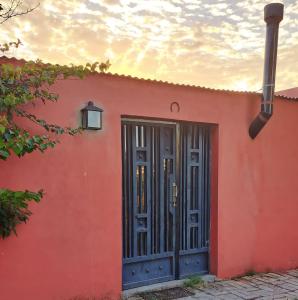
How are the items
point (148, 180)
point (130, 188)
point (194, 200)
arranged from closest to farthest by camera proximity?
point (130, 188)
point (148, 180)
point (194, 200)

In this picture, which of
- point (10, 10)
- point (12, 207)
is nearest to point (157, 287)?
point (12, 207)

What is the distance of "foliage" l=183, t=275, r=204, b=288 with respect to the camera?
5621mm

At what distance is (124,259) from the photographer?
528 cm

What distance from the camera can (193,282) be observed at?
5.66 metres

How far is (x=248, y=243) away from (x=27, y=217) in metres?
3.89

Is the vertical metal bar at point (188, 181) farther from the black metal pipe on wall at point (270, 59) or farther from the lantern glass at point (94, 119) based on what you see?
the lantern glass at point (94, 119)

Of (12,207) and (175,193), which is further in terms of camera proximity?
(175,193)

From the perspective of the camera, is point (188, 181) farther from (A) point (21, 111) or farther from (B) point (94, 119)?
(A) point (21, 111)

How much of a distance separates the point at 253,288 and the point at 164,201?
1924 millimetres

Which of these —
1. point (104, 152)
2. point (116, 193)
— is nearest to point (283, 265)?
point (116, 193)

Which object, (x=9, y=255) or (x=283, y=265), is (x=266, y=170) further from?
(x=9, y=255)

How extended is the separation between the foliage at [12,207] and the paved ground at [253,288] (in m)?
2.59

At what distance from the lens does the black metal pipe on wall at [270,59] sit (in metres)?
6.00

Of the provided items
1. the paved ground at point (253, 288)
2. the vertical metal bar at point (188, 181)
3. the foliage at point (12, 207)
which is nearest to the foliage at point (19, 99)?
the foliage at point (12, 207)
